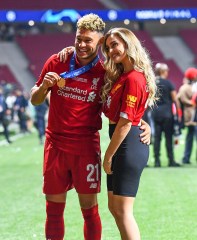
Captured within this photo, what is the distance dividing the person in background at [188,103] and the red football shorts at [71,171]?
30.4 ft

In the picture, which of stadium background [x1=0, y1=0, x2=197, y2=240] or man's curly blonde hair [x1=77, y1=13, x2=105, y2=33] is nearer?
man's curly blonde hair [x1=77, y1=13, x2=105, y2=33]

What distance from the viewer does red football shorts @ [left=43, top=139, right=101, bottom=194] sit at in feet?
21.6

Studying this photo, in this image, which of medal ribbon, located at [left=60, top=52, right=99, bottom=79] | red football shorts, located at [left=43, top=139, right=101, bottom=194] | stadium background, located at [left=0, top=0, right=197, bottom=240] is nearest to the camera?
medal ribbon, located at [left=60, top=52, right=99, bottom=79]

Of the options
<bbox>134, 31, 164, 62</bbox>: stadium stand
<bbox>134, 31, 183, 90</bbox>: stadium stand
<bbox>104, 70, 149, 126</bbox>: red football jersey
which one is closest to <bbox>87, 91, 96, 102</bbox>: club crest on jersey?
<bbox>104, 70, 149, 126</bbox>: red football jersey

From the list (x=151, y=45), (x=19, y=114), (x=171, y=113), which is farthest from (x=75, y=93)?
(x=151, y=45)

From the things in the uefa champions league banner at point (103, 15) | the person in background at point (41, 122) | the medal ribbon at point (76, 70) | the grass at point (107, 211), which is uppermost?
the uefa champions league banner at point (103, 15)

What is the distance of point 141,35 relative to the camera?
4975cm

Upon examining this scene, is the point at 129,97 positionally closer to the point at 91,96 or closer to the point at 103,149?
the point at 91,96

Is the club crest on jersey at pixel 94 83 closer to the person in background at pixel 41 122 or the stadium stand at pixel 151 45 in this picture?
the person in background at pixel 41 122

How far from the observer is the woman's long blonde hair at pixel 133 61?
20.1 feet

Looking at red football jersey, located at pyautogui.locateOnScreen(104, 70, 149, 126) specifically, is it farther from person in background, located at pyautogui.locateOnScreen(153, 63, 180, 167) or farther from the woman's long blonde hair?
person in background, located at pyautogui.locateOnScreen(153, 63, 180, 167)

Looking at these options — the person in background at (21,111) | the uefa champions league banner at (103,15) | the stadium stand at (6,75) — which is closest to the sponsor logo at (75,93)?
the person in background at (21,111)

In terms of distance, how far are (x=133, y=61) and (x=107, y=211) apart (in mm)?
4153

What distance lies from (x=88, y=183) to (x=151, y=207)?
12.6 ft
